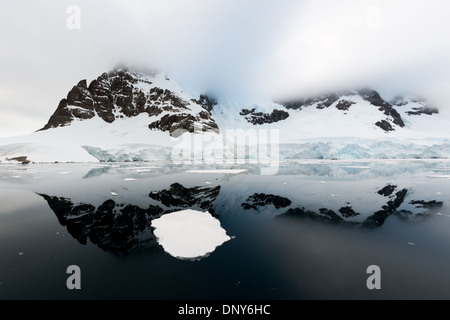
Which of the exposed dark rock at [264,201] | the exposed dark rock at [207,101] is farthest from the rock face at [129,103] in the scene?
the exposed dark rock at [264,201]

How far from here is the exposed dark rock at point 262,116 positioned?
5002 inches

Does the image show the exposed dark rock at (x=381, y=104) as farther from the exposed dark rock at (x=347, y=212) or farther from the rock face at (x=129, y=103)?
the exposed dark rock at (x=347, y=212)

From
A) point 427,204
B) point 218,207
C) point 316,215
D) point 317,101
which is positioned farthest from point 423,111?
point 218,207

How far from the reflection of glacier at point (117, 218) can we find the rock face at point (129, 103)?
7006cm

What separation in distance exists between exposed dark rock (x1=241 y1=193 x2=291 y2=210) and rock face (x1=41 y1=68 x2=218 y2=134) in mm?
69326

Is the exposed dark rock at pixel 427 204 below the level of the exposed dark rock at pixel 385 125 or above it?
below

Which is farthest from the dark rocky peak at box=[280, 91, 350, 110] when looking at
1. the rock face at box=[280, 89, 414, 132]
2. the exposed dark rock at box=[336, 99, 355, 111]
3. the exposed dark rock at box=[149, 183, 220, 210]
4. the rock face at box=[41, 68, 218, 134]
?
the exposed dark rock at box=[149, 183, 220, 210]

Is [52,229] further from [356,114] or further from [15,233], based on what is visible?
[356,114]

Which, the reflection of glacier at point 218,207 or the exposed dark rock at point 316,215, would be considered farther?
the exposed dark rock at point 316,215

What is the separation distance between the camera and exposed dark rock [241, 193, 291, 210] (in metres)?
9.90

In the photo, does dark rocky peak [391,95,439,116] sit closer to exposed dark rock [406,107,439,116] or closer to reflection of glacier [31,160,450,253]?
exposed dark rock [406,107,439,116]

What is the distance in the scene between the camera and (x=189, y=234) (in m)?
6.34

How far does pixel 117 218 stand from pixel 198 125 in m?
73.8
